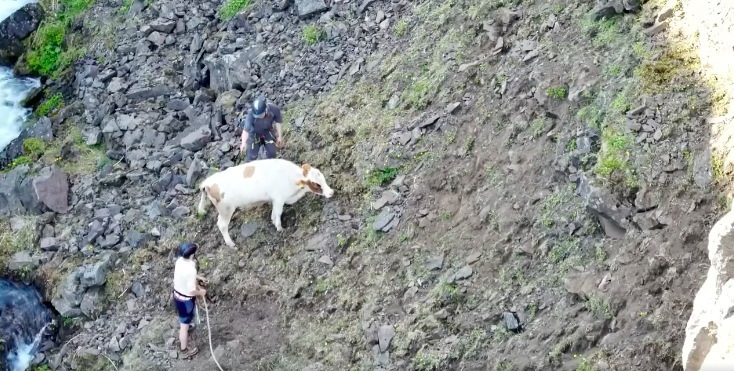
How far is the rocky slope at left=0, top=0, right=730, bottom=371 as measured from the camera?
9.23m

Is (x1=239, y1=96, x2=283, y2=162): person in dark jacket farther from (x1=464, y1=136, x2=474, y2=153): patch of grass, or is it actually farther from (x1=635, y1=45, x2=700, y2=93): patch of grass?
(x1=635, y1=45, x2=700, y2=93): patch of grass

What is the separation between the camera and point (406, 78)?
13031 millimetres

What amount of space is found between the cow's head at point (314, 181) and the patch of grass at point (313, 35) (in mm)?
3129

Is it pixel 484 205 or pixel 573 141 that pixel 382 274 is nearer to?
pixel 484 205

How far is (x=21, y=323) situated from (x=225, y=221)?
327 centimetres

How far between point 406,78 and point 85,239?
5.16 metres

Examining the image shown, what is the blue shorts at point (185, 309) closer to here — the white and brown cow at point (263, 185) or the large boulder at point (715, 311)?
the white and brown cow at point (263, 185)

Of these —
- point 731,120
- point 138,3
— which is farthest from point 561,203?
point 138,3

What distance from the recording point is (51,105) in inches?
636

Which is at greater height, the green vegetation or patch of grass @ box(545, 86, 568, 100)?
patch of grass @ box(545, 86, 568, 100)

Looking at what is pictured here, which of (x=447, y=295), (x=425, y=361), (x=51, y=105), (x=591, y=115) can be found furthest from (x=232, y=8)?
(x=425, y=361)

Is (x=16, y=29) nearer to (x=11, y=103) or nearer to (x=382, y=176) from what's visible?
(x=11, y=103)

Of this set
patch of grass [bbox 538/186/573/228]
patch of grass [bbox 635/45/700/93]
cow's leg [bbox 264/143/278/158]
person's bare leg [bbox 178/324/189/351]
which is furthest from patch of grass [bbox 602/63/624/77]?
person's bare leg [bbox 178/324/189/351]

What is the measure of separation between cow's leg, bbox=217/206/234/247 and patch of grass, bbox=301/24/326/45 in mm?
3581
